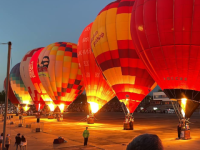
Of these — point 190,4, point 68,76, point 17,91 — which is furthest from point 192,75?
point 17,91

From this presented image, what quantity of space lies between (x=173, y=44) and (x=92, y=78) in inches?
497

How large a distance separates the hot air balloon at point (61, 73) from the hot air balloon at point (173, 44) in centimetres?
1593

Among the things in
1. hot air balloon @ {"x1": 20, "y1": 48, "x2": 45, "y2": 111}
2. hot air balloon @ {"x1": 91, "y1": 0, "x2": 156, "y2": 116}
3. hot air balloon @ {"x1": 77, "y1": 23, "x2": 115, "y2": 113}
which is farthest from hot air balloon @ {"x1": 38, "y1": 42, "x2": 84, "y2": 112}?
hot air balloon @ {"x1": 91, "y1": 0, "x2": 156, "y2": 116}

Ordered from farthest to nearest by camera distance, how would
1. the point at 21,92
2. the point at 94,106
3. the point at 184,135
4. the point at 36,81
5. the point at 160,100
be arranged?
1. the point at 160,100
2. the point at 21,92
3. the point at 36,81
4. the point at 94,106
5. the point at 184,135

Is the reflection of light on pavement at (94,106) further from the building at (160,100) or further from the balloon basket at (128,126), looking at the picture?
the building at (160,100)

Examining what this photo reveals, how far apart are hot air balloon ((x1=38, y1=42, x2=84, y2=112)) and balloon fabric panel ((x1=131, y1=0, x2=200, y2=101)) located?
624 inches

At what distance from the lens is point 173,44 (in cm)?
1428

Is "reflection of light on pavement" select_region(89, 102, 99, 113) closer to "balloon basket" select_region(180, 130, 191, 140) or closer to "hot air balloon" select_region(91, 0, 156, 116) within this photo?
"hot air balloon" select_region(91, 0, 156, 116)

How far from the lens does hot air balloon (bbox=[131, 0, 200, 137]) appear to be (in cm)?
1377

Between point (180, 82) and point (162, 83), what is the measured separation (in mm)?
1316

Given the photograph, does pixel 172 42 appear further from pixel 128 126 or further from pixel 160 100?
pixel 160 100

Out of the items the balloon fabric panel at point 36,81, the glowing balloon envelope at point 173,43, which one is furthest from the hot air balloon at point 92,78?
the balloon fabric panel at point 36,81

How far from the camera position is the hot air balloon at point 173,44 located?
45.2ft

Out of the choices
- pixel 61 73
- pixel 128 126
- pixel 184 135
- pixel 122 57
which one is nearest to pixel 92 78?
pixel 61 73
